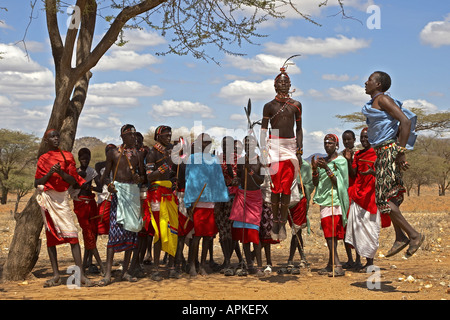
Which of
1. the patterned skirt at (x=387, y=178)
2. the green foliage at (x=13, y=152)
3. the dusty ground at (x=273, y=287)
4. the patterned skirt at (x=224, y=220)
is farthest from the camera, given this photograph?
the green foliage at (x=13, y=152)

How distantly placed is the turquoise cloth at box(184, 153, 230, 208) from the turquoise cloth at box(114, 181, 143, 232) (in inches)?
29.6

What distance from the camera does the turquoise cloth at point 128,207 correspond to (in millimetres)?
7199

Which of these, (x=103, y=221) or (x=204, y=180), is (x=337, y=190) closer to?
(x=204, y=180)

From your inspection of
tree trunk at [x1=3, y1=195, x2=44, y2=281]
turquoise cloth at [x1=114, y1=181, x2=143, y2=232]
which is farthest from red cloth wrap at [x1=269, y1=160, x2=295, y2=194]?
tree trunk at [x1=3, y1=195, x2=44, y2=281]

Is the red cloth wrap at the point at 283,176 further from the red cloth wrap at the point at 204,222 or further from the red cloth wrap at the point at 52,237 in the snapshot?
the red cloth wrap at the point at 52,237

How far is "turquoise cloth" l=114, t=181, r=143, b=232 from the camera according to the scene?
720cm

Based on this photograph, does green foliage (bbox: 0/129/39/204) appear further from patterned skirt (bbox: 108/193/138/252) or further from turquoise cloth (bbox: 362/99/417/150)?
turquoise cloth (bbox: 362/99/417/150)

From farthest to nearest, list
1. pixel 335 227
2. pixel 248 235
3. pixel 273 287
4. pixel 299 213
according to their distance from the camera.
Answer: pixel 299 213 → pixel 335 227 → pixel 248 235 → pixel 273 287

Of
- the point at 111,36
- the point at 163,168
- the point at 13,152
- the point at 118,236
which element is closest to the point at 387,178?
the point at 163,168

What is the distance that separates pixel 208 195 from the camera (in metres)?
7.60

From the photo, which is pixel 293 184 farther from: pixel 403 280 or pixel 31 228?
pixel 31 228

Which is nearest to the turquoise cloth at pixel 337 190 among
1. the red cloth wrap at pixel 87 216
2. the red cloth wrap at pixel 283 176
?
the red cloth wrap at pixel 283 176

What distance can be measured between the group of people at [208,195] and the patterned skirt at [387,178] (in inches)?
29.6

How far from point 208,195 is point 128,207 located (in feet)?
3.84
